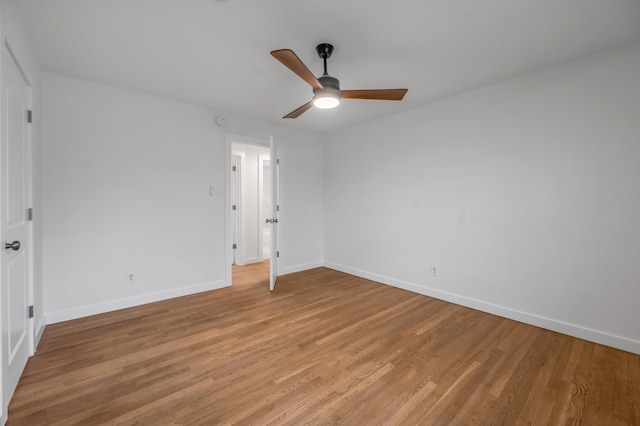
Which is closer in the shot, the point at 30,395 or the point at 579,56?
the point at 30,395

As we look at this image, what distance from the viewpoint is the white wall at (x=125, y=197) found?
2.79 metres

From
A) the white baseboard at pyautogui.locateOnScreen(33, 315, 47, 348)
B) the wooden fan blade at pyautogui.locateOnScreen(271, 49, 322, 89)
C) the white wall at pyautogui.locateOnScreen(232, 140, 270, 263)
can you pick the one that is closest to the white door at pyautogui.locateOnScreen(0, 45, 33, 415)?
the white baseboard at pyautogui.locateOnScreen(33, 315, 47, 348)

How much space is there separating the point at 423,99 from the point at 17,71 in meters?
3.80

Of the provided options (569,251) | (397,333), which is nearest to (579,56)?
(569,251)

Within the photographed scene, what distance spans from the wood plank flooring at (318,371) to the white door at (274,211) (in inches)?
31.9

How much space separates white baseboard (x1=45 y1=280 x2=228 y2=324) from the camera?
2793 millimetres

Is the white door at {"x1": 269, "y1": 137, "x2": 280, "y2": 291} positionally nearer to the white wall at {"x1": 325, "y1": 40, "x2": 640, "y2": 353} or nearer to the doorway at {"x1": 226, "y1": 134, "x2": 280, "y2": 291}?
the doorway at {"x1": 226, "y1": 134, "x2": 280, "y2": 291}

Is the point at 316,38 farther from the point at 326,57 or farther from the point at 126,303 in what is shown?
the point at 126,303

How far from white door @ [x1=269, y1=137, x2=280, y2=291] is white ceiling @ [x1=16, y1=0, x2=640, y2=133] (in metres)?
1.23

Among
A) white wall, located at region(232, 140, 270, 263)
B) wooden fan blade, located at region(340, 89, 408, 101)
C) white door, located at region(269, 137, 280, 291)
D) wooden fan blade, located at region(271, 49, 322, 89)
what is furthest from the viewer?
white wall, located at region(232, 140, 270, 263)

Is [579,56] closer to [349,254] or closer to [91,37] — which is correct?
[349,254]

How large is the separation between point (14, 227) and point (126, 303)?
64.8 inches

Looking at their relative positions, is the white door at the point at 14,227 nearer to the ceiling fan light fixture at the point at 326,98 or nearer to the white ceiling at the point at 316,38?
the white ceiling at the point at 316,38

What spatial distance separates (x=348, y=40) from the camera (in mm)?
2186
